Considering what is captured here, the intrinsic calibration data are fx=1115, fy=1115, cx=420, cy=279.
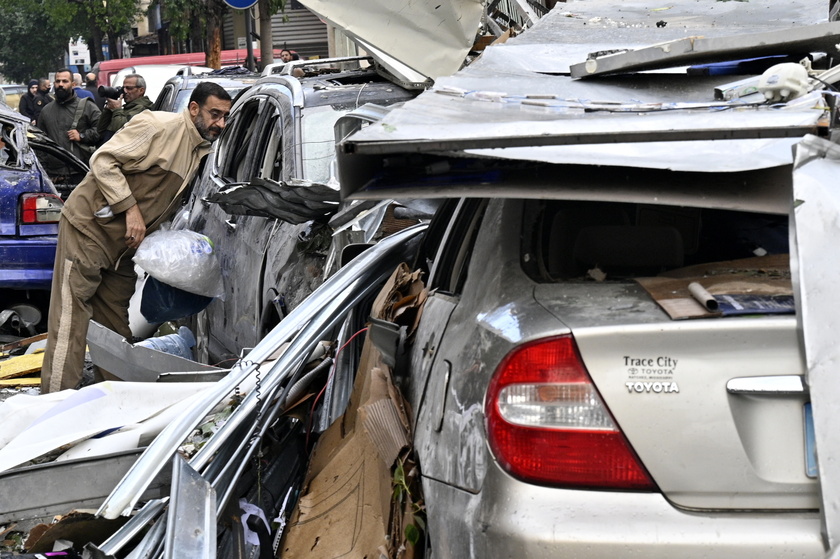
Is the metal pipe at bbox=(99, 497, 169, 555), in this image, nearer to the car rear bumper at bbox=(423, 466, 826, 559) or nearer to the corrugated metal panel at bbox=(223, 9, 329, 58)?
the car rear bumper at bbox=(423, 466, 826, 559)

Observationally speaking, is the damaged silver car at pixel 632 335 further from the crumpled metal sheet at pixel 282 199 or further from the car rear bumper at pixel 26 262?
the car rear bumper at pixel 26 262

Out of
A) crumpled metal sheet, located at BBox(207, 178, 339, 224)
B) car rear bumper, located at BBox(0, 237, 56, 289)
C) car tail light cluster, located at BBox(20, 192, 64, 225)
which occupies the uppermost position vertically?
crumpled metal sheet, located at BBox(207, 178, 339, 224)

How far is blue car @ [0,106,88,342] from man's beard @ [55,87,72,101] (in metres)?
7.01

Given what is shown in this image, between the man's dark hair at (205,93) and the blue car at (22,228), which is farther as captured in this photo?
the blue car at (22,228)

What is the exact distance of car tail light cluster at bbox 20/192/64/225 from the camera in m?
8.54

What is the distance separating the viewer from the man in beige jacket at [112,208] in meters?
6.62

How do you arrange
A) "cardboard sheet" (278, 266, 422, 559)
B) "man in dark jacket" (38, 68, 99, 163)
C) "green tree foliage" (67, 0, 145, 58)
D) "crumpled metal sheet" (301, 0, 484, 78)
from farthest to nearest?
"green tree foliage" (67, 0, 145, 58) < "man in dark jacket" (38, 68, 99, 163) < "crumpled metal sheet" (301, 0, 484, 78) < "cardboard sheet" (278, 266, 422, 559)

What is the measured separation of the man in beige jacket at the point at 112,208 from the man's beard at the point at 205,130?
0.5 inches

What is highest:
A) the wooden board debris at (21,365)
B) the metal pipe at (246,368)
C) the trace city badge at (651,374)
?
the trace city badge at (651,374)

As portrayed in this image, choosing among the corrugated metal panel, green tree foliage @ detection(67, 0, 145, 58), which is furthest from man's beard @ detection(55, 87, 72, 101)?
the corrugated metal panel

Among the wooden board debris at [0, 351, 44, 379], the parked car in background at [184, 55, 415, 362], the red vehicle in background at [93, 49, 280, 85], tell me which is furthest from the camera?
the red vehicle in background at [93, 49, 280, 85]

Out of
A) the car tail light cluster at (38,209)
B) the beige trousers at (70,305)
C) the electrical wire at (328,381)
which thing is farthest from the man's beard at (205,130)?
the electrical wire at (328,381)

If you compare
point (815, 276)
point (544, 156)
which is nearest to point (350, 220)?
point (544, 156)

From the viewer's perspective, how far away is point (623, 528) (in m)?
2.29
